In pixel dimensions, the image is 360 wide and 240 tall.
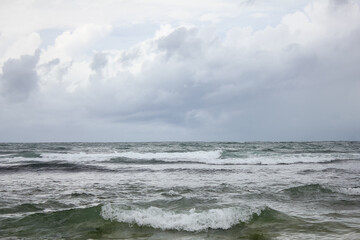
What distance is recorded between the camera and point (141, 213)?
25.4ft

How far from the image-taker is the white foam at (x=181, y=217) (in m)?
7.16

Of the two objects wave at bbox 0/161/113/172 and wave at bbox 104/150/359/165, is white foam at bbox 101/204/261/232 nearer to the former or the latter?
wave at bbox 0/161/113/172

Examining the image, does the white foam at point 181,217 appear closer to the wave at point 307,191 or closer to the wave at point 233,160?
the wave at point 307,191

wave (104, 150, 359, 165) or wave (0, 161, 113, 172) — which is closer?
wave (0, 161, 113, 172)

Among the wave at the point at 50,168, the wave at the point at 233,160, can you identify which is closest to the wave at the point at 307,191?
the wave at the point at 50,168

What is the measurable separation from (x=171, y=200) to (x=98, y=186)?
493 centimetres

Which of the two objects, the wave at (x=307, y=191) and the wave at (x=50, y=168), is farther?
the wave at (x=50, y=168)

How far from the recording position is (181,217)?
24.6ft

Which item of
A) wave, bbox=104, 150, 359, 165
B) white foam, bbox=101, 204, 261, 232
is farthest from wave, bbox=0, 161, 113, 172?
white foam, bbox=101, 204, 261, 232

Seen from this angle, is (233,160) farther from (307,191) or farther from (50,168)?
(307,191)

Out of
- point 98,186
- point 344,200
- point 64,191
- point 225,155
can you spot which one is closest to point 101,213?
point 64,191

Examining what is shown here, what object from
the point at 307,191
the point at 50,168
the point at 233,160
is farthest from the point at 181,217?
the point at 233,160

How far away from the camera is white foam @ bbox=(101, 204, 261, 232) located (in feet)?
23.5

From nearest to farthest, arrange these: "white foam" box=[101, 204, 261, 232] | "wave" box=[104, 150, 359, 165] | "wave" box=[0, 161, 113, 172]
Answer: "white foam" box=[101, 204, 261, 232], "wave" box=[0, 161, 113, 172], "wave" box=[104, 150, 359, 165]
